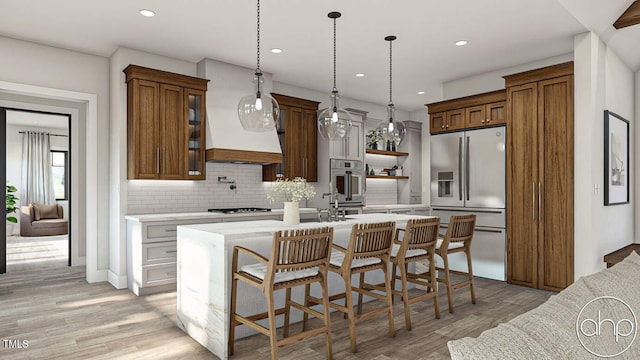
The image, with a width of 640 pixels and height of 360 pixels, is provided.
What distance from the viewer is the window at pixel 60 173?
36.4 ft

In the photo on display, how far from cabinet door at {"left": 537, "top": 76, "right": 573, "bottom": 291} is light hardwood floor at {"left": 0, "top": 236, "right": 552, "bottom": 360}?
14.5 inches

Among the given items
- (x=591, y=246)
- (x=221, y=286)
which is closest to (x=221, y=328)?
(x=221, y=286)

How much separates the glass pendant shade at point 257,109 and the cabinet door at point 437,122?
3.28m

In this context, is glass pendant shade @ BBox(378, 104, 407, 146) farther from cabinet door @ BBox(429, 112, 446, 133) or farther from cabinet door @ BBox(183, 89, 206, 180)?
cabinet door @ BBox(183, 89, 206, 180)

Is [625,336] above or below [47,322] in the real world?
above

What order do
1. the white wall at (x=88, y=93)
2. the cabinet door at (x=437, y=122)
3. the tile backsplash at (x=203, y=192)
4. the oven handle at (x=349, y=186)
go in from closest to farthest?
the white wall at (x=88, y=93)
the tile backsplash at (x=203, y=192)
the cabinet door at (x=437, y=122)
the oven handle at (x=349, y=186)

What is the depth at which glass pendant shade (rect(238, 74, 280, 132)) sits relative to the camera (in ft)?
10.3

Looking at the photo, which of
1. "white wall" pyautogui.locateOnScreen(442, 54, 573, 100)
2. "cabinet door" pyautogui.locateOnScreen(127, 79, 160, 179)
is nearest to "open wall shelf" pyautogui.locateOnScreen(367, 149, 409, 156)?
"white wall" pyautogui.locateOnScreen(442, 54, 573, 100)

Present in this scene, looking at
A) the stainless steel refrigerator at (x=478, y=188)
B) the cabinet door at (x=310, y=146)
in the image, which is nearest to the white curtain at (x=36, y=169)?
the cabinet door at (x=310, y=146)

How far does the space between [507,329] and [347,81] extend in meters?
5.65

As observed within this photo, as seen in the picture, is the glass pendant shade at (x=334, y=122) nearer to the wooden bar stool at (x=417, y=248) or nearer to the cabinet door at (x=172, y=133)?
the wooden bar stool at (x=417, y=248)

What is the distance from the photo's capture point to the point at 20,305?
13.2 feet

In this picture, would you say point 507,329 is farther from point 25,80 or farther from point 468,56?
point 25,80

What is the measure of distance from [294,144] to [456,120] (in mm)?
2396
